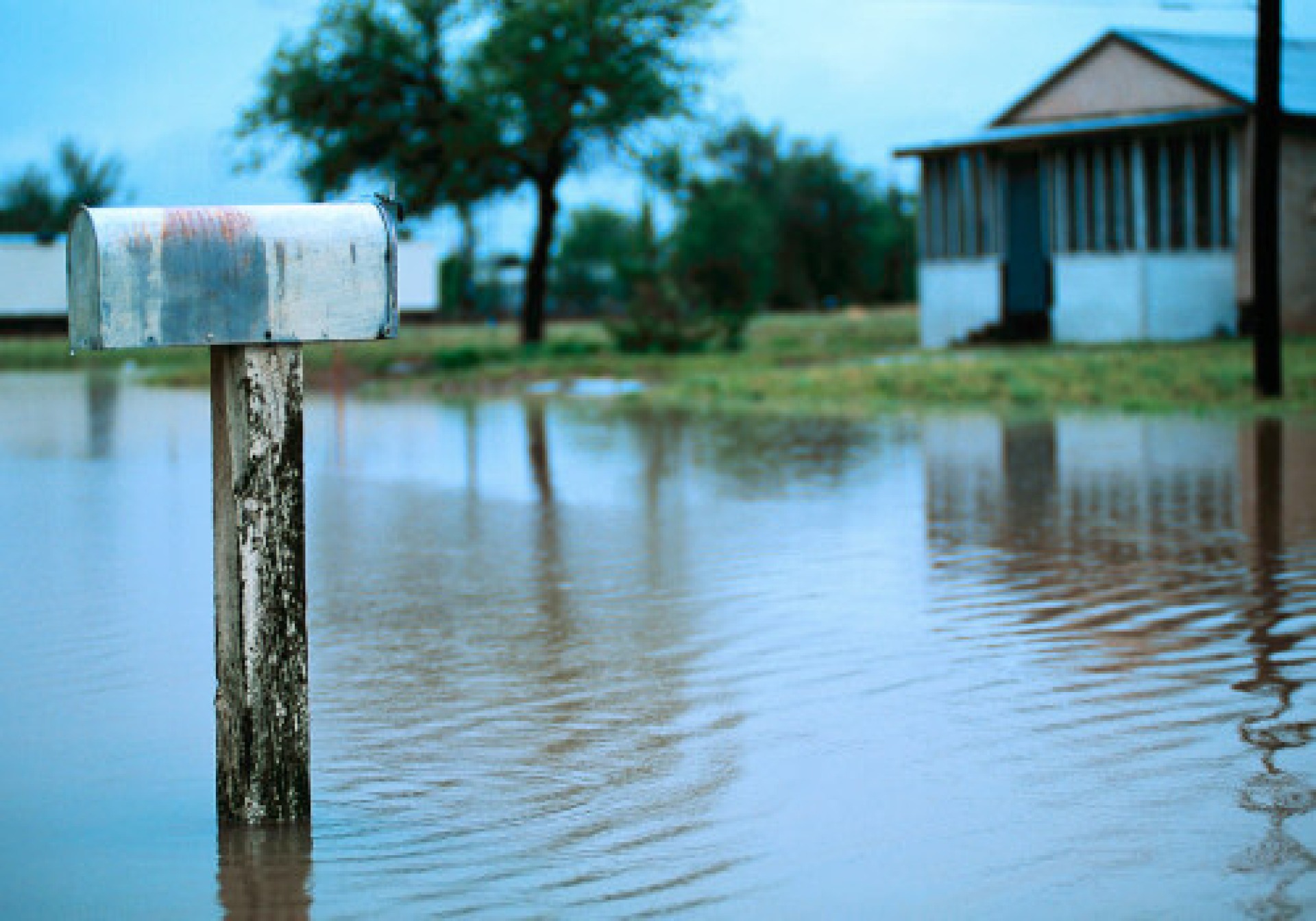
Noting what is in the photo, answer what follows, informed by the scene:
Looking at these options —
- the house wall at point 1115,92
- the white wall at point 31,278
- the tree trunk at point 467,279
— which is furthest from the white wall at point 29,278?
the house wall at point 1115,92

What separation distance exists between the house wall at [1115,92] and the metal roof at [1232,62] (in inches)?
11.1

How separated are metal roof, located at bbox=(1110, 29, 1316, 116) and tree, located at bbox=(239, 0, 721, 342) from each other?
9.59 meters

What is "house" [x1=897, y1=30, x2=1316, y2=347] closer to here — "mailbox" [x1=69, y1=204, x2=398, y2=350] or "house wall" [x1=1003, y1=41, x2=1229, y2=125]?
"house wall" [x1=1003, y1=41, x2=1229, y2=125]

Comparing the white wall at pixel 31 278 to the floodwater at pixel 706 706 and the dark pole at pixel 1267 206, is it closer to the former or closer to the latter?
the dark pole at pixel 1267 206

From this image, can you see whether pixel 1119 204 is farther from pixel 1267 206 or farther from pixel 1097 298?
pixel 1267 206

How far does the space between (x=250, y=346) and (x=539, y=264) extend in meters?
38.1

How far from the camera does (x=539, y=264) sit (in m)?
43.4

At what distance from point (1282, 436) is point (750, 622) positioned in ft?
36.9

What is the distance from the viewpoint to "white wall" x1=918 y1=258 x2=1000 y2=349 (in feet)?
123

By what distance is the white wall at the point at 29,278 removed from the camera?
65938 millimetres

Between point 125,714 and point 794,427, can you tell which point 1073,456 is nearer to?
point 794,427

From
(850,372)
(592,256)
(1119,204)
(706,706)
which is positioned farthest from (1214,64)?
(592,256)

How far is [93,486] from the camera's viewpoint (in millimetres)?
16094

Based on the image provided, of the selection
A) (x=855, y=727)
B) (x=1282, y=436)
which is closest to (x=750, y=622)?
(x=855, y=727)
